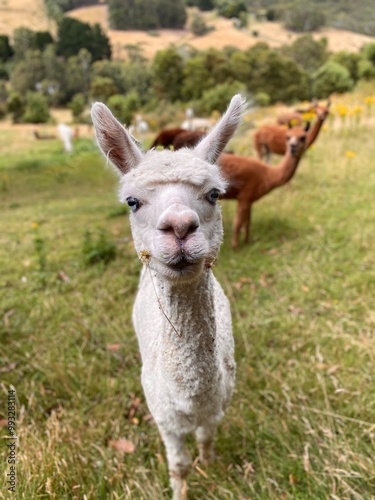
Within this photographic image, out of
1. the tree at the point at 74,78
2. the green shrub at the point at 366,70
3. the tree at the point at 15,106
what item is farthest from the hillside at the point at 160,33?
the tree at the point at 15,106

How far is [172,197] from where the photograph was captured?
4.45 ft

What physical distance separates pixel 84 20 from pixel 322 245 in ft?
114

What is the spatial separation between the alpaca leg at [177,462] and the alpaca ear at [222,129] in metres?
1.55

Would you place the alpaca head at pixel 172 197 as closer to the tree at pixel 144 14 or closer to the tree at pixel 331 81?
the tree at pixel 331 81

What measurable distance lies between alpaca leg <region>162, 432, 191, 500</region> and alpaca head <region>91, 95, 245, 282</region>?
3.91ft

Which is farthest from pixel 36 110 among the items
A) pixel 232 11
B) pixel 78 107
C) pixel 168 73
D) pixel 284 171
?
pixel 284 171

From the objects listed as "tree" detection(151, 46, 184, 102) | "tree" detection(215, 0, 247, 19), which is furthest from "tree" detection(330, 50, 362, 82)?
"tree" detection(151, 46, 184, 102)

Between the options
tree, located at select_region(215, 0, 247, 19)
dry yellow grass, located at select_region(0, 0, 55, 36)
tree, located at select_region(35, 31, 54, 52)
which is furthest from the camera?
dry yellow grass, located at select_region(0, 0, 55, 36)

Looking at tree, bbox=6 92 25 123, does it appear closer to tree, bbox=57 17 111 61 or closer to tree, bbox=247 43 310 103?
tree, bbox=57 17 111 61

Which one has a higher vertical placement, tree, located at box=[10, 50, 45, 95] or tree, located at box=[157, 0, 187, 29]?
tree, located at box=[157, 0, 187, 29]

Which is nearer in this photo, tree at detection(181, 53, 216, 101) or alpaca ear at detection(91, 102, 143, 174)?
alpaca ear at detection(91, 102, 143, 174)

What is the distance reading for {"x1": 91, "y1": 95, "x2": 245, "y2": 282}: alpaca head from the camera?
51.4 inches

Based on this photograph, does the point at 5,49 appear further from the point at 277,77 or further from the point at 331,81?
the point at 331,81

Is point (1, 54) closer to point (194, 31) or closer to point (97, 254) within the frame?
point (194, 31)
